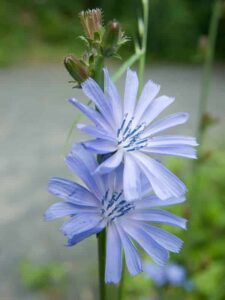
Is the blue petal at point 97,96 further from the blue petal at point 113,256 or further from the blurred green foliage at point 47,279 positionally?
the blurred green foliage at point 47,279

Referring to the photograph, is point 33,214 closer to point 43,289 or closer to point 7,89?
point 43,289

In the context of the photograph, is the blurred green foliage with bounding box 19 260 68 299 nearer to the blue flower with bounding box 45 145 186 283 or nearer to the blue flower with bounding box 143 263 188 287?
the blue flower with bounding box 143 263 188 287

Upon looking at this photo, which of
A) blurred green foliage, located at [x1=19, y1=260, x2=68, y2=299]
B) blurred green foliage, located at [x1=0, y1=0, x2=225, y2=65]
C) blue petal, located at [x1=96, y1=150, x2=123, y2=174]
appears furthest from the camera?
blurred green foliage, located at [x1=0, y1=0, x2=225, y2=65]

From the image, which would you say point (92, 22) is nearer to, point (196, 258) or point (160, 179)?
point (160, 179)

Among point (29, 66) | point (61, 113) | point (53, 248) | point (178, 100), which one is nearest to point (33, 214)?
point (53, 248)

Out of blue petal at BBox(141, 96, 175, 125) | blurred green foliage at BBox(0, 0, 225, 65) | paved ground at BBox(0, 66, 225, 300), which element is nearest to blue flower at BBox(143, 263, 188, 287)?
paved ground at BBox(0, 66, 225, 300)

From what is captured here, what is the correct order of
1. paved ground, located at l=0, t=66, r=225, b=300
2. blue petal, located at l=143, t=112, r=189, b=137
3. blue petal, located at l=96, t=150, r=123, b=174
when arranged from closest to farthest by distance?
blue petal, located at l=96, t=150, r=123, b=174, blue petal, located at l=143, t=112, r=189, b=137, paved ground, located at l=0, t=66, r=225, b=300
